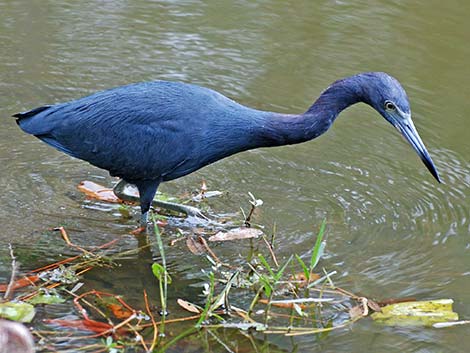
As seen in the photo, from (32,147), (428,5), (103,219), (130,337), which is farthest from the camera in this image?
(428,5)

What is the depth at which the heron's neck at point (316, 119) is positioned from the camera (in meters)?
5.78

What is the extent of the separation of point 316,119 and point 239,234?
88 cm

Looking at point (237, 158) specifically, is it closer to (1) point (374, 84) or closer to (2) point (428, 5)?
(1) point (374, 84)

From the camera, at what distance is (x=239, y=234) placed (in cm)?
599

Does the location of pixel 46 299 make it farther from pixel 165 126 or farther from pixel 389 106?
pixel 389 106

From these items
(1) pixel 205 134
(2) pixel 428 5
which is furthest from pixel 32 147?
(2) pixel 428 5

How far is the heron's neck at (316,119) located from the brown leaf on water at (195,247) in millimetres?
782

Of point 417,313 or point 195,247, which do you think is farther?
point 195,247

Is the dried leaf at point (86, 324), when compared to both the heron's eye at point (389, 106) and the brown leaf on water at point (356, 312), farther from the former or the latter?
the heron's eye at point (389, 106)

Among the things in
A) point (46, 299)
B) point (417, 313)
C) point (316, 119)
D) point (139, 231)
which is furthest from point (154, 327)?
point (316, 119)

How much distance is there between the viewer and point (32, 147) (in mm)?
7145

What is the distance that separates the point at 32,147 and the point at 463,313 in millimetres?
3490

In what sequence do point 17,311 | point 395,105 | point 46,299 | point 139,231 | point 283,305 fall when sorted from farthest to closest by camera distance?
point 139,231 → point 395,105 → point 283,305 → point 46,299 → point 17,311

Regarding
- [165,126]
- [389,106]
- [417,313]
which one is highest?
[389,106]
